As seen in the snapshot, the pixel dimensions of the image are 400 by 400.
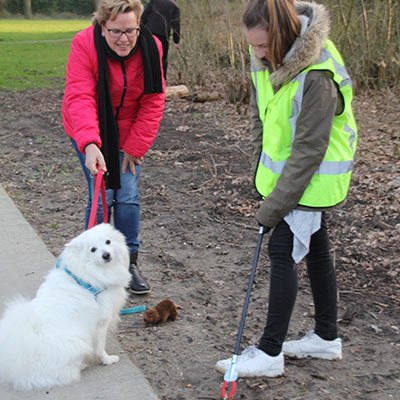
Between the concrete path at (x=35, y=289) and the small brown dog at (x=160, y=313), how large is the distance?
0.94 ft

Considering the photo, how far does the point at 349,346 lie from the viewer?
418 centimetres

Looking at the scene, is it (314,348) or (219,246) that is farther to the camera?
(219,246)

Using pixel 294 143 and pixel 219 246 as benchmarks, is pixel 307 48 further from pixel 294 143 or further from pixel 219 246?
pixel 219 246

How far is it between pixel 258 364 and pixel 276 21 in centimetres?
179

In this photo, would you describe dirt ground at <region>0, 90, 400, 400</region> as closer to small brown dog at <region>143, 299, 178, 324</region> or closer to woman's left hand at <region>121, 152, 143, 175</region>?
small brown dog at <region>143, 299, 178, 324</region>

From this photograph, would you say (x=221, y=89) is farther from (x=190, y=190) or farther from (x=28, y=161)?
(x=190, y=190)

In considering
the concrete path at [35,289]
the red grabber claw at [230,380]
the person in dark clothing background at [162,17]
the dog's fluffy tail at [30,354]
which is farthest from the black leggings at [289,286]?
the person in dark clothing background at [162,17]

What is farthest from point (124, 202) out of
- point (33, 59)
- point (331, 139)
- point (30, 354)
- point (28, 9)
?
point (28, 9)

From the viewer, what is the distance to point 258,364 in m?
3.70

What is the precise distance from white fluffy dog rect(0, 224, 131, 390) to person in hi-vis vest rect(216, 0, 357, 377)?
71 cm

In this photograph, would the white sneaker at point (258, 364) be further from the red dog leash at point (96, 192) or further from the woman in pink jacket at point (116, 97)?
the woman in pink jacket at point (116, 97)

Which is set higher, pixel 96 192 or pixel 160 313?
pixel 96 192

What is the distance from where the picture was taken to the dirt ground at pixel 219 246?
3867mm

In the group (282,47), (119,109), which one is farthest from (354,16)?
(282,47)
